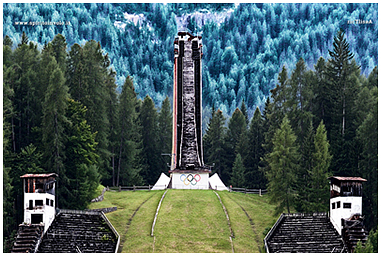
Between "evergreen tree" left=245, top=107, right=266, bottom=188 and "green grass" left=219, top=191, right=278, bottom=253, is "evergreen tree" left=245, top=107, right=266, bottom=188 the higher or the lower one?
the higher one

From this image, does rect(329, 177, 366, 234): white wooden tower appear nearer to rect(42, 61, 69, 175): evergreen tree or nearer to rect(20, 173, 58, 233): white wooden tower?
rect(20, 173, 58, 233): white wooden tower

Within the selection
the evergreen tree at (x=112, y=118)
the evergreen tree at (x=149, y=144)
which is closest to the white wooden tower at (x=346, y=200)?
the evergreen tree at (x=112, y=118)

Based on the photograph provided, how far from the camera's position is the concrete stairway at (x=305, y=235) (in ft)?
113

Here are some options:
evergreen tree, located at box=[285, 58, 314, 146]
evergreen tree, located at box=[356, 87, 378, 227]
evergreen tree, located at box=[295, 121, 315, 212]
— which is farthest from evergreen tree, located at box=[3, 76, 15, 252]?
evergreen tree, located at box=[356, 87, 378, 227]

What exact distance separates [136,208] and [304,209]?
13848 mm

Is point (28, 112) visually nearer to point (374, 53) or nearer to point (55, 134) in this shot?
point (55, 134)

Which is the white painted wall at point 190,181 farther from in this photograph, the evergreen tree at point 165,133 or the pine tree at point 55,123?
the evergreen tree at point 165,133

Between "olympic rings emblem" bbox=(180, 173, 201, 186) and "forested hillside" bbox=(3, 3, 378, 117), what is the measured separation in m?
63.2

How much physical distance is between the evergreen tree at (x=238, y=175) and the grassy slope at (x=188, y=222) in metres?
11.3

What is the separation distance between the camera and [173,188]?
48812 mm

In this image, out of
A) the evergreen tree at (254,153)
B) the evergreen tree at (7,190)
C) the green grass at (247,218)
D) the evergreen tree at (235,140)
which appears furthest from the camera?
the evergreen tree at (235,140)

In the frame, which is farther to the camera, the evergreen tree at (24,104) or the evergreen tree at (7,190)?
the evergreen tree at (24,104)

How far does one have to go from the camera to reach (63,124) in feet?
137

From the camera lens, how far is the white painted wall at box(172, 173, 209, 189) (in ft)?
161
